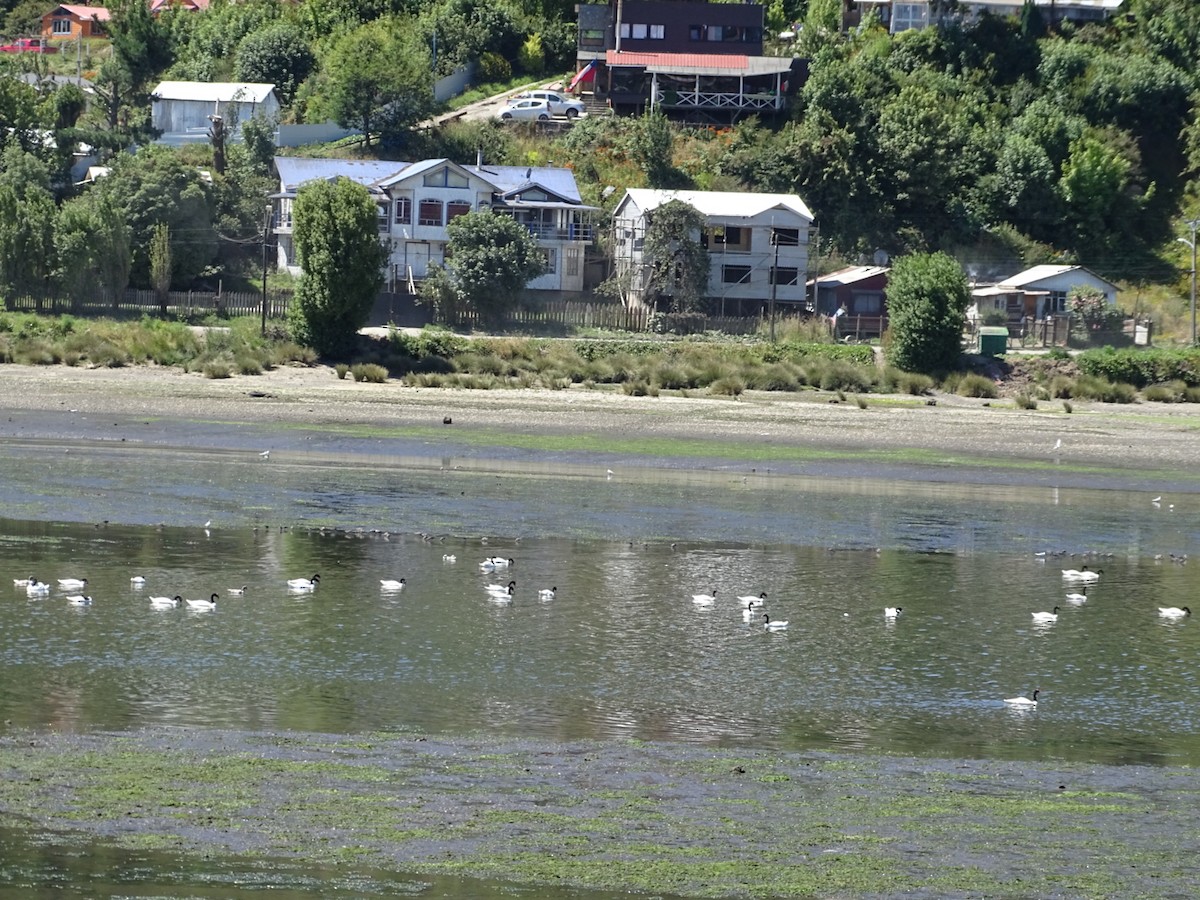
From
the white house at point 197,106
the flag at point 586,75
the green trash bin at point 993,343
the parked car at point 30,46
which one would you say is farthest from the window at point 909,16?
the parked car at point 30,46

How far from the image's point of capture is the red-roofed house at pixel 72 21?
124438 mm

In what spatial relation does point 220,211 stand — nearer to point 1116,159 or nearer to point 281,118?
point 281,118

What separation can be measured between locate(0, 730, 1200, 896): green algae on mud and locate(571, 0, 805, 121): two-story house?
7727 centimetres

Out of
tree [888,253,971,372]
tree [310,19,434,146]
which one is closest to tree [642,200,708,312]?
tree [888,253,971,372]

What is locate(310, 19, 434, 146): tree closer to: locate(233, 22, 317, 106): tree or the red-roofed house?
locate(233, 22, 317, 106): tree

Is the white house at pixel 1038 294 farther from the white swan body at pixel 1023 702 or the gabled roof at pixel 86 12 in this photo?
the gabled roof at pixel 86 12

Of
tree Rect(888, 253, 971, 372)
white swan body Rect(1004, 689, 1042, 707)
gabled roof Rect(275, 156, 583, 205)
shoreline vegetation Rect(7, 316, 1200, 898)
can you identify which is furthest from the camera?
gabled roof Rect(275, 156, 583, 205)

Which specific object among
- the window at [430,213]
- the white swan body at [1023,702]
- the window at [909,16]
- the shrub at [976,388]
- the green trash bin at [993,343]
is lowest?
the white swan body at [1023,702]

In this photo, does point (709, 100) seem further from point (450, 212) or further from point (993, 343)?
point (993, 343)

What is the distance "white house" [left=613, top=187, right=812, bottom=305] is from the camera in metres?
78.3

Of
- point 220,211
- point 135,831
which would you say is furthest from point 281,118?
point 135,831

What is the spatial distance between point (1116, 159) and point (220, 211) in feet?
146

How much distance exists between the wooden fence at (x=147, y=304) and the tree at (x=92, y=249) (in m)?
0.42

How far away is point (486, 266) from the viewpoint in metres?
71.6
